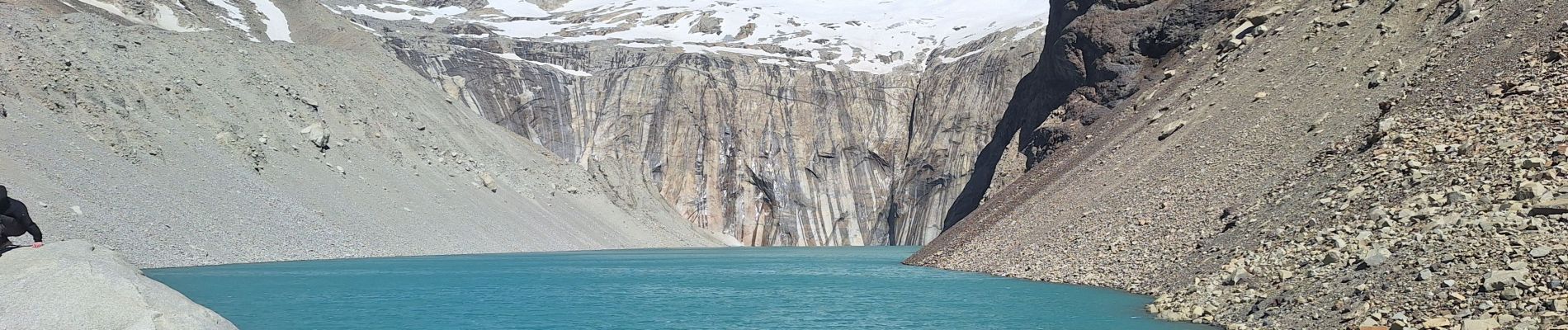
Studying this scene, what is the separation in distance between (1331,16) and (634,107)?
73864 mm

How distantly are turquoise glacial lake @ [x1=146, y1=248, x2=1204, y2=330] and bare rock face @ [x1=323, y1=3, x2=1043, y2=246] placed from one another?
2386 inches

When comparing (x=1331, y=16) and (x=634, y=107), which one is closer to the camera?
(x=1331, y=16)

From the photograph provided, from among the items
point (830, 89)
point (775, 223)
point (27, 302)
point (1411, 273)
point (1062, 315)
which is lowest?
point (775, 223)

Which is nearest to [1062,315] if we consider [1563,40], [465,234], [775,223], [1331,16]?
[1563,40]

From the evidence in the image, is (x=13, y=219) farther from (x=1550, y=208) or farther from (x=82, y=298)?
(x=1550, y=208)

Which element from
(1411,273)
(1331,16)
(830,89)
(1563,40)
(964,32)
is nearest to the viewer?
(1411,273)

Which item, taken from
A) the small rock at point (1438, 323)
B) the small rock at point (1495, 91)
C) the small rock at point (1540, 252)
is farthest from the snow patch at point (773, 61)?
the small rock at point (1438, 323)

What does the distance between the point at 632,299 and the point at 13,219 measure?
14.1m

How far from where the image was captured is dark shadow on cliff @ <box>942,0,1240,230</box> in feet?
163

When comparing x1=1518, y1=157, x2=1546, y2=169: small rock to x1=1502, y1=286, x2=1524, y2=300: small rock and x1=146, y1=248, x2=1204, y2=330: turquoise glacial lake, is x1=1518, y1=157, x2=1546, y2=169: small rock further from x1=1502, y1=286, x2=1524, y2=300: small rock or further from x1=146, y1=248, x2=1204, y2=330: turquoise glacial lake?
x1=146, y1=248, x2=1204, y2=330: turquoise glacial lake

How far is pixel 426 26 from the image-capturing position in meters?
119

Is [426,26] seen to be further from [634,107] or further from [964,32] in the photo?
[964,32]

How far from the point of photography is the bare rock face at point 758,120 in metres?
103

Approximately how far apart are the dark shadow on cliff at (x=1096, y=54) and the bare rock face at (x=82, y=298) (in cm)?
3977
